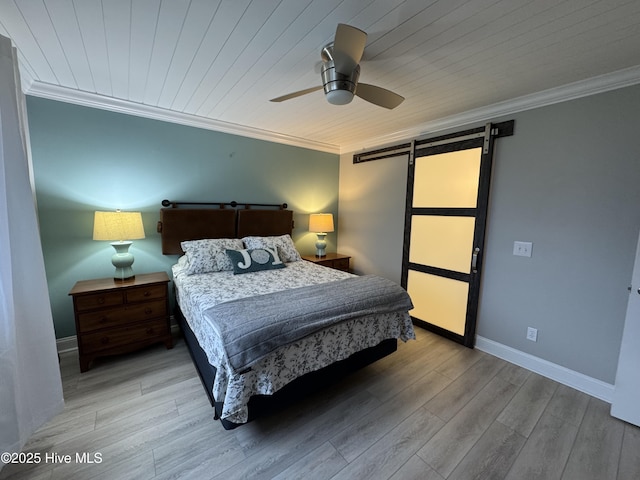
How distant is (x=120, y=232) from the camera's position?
7.54ft

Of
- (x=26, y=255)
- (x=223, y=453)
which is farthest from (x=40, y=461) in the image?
(x=26, y=255)

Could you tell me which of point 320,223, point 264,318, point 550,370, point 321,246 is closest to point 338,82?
point 264,318

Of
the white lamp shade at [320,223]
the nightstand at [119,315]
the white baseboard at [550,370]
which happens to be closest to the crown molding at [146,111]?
the white lamp shade at [320,223]

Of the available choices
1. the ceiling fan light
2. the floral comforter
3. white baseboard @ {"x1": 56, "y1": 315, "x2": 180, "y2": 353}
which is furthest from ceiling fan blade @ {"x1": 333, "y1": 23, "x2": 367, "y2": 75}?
white baseboard @ {"x1": 56, "y1": 315, "x2": 180, "y2": 353}

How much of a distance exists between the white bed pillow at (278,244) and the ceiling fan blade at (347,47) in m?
2.05

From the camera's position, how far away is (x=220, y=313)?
Result: 1.61 metres

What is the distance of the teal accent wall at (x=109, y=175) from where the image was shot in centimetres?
233

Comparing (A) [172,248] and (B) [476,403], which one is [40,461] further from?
(B) [476,403]

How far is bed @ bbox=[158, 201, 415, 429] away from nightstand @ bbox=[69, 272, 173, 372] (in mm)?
278

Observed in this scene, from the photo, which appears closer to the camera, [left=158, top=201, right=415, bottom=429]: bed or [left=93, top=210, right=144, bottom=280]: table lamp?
[left=158, top=201, right=415, bottom=429]: bed

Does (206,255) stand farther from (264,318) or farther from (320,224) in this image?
(320,224)

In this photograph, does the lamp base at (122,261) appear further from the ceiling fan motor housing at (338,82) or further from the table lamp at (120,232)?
the ceiling fan motor housing at (338,82)

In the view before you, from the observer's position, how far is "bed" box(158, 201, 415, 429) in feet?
4.84

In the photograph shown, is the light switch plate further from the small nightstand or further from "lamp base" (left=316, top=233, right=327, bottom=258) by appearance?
"lamp base" (left=316, top=233, right=327, bottom=258)
